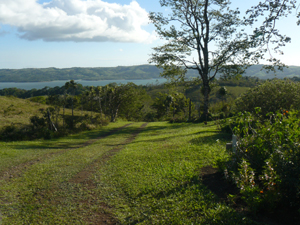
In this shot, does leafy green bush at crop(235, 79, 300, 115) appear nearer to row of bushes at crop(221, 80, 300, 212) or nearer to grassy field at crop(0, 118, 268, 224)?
grassy field at crop(0, 118, 268, 224)

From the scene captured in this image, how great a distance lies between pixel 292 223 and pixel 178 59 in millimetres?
22500

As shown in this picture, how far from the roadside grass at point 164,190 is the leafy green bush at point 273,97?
3858mm

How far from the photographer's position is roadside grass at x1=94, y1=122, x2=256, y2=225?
4621 millimetres

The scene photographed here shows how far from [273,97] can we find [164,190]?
8.74 m

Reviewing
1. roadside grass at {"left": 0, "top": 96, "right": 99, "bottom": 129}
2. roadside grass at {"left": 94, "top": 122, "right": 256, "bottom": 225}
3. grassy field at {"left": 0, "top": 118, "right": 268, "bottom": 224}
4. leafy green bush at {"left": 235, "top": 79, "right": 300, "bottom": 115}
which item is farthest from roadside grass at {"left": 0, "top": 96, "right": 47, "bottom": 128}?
leafy green bush at {"left": 235, "top": 79, "right": 300, "bottom": 115}

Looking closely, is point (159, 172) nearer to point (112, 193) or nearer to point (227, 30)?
point (112, 193)

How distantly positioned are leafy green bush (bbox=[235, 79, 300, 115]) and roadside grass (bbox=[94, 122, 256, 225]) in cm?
386

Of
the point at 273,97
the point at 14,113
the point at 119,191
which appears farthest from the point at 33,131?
the point at 273,97

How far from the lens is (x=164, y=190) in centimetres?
602

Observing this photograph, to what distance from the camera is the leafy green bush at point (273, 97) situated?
11.3 meters

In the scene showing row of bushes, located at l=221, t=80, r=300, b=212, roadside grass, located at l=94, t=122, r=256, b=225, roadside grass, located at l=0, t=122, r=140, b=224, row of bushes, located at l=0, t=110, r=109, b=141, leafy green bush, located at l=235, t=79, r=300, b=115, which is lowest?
row of bushes, located at l=0, t=110, r=109, b=141

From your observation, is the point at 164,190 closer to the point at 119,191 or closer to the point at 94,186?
the point at 119,191

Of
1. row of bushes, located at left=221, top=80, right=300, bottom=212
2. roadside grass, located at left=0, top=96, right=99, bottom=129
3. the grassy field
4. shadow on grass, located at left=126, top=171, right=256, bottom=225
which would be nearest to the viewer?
row of bushes, located at left=221, top=80, right=300, bottom=212

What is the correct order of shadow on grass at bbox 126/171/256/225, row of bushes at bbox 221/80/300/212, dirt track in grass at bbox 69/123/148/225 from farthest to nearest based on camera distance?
1. dirt track in grass at bbox 69/123/148/225
2. shadow on grass at bbox 126/171/256/225
3. row of bushes at bbox 221/80/300/212
